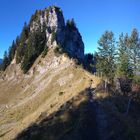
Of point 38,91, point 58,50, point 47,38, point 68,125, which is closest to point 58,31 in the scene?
point 47,38

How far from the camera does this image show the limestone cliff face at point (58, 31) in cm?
12475

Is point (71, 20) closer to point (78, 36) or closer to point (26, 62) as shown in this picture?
point (78, 36)

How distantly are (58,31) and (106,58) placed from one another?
52.2 meters

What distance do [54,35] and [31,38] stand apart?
1540 cm

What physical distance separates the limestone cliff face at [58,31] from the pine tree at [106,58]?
136 feet

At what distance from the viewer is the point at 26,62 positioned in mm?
127500

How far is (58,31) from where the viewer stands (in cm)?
12756

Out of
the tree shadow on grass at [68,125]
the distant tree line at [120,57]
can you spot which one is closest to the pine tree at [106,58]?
the distant tree line at [120,57]

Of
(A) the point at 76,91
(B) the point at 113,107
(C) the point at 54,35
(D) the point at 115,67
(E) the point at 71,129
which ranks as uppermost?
(C) the point at 54,35

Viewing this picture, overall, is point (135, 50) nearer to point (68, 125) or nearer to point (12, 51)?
point (68, 125)

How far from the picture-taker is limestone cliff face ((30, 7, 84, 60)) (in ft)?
409

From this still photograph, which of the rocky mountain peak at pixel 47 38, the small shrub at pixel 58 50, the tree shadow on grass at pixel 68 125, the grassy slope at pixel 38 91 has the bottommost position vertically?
the tree shadow on grass at pixel 68 125

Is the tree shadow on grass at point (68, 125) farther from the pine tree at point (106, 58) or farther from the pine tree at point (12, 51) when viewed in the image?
the pine tree at point (12, 51)

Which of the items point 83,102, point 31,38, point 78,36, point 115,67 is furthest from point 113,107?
point 78,36
